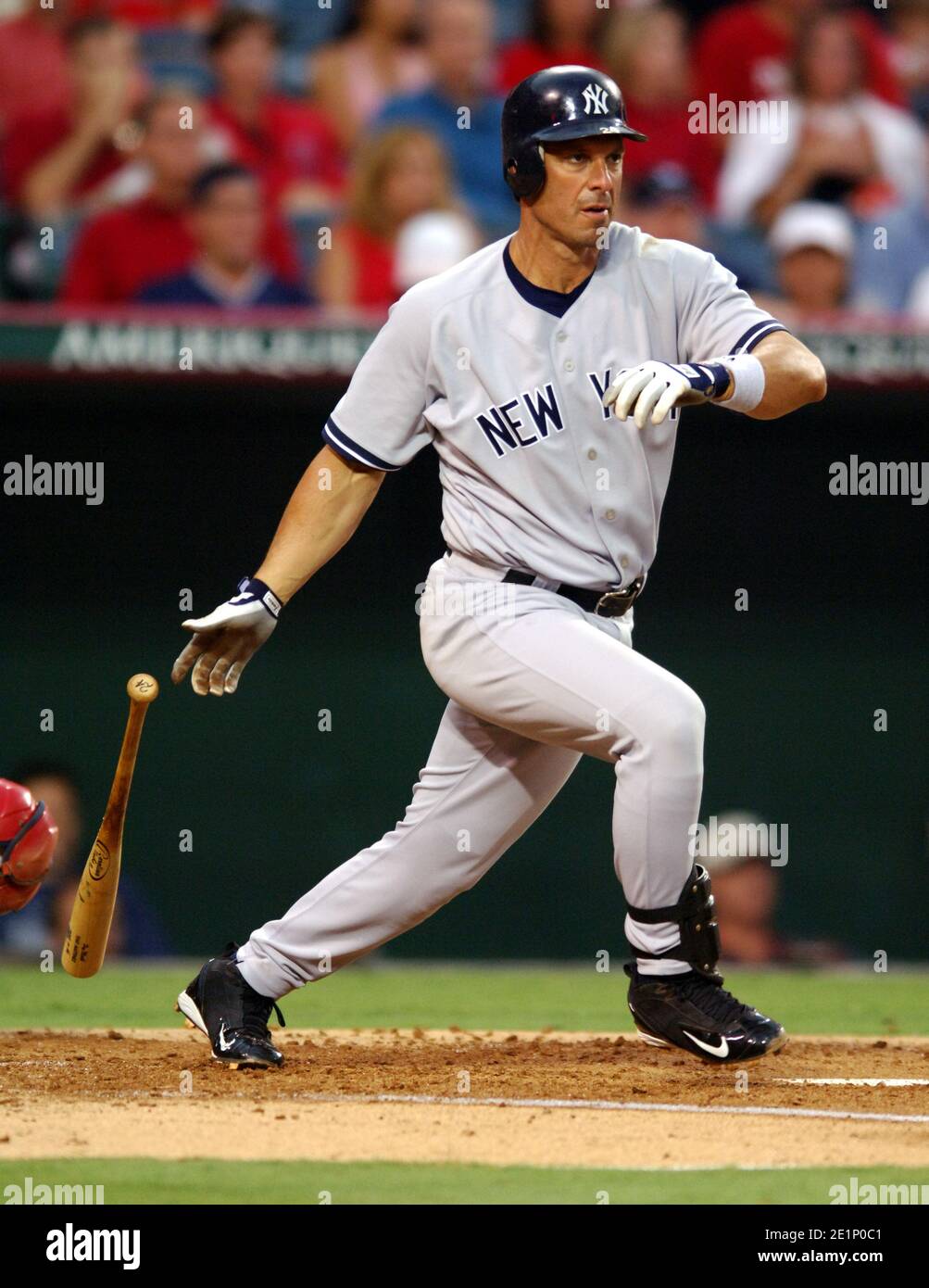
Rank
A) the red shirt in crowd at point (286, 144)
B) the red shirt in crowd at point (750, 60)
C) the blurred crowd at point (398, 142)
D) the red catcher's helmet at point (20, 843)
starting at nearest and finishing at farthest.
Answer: the red catcher's helmet at point (20, 843) → the blurred crowd at point (398, 142) → the red shirt in crowd at point (286, 144) → the red shirt in crowd at point (750, 60)

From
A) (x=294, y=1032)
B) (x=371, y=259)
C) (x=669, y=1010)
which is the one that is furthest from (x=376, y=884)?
(x=371, y=259)

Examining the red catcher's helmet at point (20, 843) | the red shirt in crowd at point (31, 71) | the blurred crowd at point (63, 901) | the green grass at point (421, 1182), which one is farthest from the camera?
the red shirt in crowd at point (31, 71)

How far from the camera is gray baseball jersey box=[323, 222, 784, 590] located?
3.57 metres

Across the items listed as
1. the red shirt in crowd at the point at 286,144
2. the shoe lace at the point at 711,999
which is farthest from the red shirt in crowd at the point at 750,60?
the shoe lace at the point at 711,999

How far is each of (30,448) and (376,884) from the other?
134 inches

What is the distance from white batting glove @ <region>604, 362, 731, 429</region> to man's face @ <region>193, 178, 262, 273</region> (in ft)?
11.8

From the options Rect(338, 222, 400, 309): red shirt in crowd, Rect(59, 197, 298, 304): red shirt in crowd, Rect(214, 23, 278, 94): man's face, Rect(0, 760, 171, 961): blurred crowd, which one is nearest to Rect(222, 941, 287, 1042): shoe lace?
Rect(0, 760, 171, 961): blurred crowd

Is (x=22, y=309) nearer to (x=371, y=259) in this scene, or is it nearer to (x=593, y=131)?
(x=371, y=259)

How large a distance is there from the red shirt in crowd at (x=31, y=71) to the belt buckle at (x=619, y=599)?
4.59 meters

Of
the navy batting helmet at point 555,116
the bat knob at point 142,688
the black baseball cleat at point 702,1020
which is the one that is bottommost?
the black baseball cleat at point 702,1020

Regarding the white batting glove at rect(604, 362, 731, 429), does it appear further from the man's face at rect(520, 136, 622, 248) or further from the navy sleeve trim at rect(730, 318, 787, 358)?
the man's face at rect(520, 136, 622, 248)

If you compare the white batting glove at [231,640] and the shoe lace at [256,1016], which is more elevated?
the white batting glove at [231,640]

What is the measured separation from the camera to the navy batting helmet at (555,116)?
3529 mm

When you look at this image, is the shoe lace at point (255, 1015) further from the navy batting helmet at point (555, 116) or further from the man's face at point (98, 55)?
the man's face at point (98, 55)
